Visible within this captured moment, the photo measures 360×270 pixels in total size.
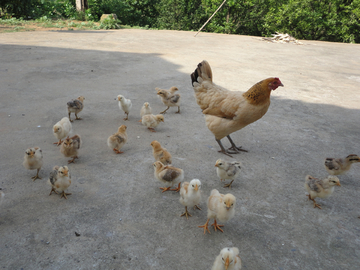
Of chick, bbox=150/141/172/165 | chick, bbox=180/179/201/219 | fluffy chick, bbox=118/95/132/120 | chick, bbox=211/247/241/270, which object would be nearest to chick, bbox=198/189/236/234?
chick, bbox=180/179/201/219

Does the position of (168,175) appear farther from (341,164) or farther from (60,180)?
(341,164)

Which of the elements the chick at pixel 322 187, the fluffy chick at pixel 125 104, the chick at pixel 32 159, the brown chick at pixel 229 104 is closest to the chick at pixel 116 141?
the chick at pixel 32 159

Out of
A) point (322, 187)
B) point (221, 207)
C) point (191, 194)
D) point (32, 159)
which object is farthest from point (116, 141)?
point (322, 187)

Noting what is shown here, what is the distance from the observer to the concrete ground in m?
2.88

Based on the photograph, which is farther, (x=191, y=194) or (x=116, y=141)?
(x=116, y=141)

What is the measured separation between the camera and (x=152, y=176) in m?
4.21

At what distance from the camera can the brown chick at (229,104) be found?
4.55m

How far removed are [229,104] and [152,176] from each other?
1.86m

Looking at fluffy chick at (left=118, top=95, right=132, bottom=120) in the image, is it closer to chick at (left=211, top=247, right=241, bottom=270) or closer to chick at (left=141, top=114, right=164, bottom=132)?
chick at (left=141, top=114, right=164, bottom=132)

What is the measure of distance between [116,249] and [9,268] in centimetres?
101

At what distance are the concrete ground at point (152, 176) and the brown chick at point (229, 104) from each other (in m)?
0.60

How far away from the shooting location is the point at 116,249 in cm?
286

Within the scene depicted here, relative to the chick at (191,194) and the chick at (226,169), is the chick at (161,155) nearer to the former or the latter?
the chick at (226,169)

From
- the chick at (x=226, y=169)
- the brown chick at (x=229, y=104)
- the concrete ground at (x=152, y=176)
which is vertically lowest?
the concrete ground at (x=152, y=176)
